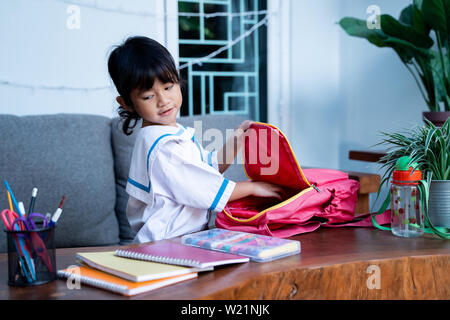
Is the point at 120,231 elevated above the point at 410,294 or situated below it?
below

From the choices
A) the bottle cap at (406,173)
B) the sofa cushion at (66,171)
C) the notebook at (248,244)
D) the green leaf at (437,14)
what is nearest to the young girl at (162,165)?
the notebook at (248,244)

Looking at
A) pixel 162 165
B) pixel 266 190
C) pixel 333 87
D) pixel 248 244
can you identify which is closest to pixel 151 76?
pixel 162 165

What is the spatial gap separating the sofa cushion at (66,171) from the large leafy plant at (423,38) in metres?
1.26

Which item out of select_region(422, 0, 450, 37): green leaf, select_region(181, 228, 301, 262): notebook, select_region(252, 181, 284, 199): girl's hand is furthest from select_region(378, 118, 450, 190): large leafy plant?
select_region(422, 0, 450, 37): green leaf

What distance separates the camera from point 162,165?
1.17 metres

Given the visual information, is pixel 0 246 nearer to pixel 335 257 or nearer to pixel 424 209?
pixel 335 257

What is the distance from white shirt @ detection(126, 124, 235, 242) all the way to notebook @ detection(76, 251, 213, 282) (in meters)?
0.33

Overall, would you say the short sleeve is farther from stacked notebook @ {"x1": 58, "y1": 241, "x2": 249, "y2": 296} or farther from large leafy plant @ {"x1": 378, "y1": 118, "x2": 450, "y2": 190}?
large leafy plant @ {"x1": 378, "y1": 118, "x2": 450, "y2": 190}

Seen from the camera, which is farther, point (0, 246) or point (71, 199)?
point (71, 199)

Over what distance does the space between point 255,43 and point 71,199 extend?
1409 millimetres

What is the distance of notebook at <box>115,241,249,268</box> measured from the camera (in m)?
0.81

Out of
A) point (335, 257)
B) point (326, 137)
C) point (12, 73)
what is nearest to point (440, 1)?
point (326, 137)

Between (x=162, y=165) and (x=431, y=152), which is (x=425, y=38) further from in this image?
(x=162, y=165)

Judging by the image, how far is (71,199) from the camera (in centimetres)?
180
